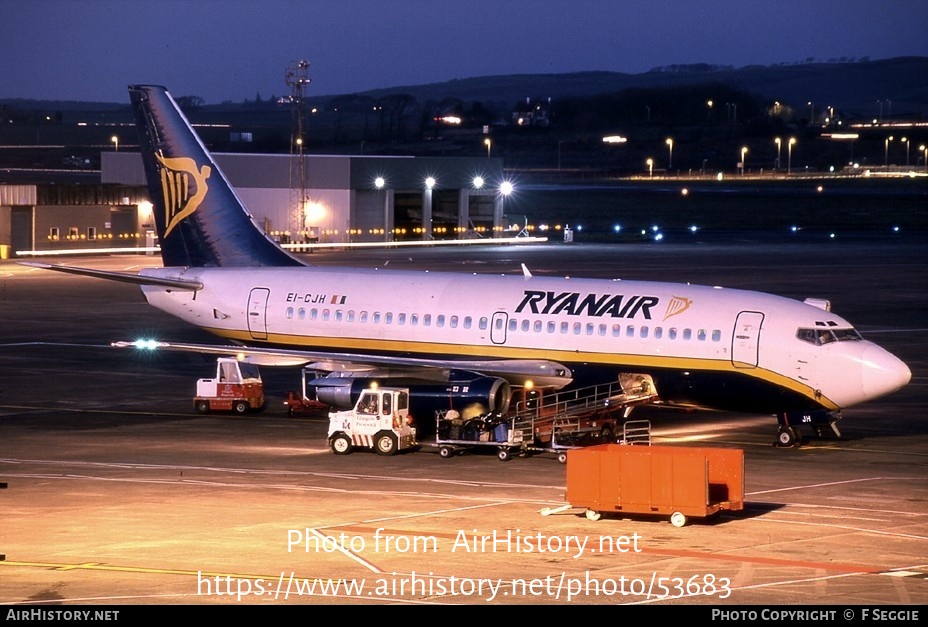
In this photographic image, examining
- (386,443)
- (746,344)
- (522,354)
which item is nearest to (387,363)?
(386,443)

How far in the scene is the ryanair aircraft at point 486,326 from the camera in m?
35.5

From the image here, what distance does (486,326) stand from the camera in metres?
38.3

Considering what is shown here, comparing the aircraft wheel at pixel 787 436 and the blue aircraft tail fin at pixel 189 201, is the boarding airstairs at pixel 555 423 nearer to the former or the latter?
the aircraft wheel at pixel 787 436

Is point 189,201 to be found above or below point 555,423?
above

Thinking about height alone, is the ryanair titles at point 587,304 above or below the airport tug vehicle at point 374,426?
above

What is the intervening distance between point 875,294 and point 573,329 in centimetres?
4721

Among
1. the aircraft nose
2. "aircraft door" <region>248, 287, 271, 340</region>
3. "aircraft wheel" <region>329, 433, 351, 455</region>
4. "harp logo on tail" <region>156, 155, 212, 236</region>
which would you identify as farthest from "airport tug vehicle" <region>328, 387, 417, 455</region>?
"harp logo on tail" <region>156, 155, 212, 236</region>

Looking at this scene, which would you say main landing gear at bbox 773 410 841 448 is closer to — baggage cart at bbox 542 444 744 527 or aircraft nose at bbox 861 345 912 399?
aircraft nose at bbox 861 345 912 399

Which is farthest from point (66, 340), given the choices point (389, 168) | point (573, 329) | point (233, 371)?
point (389, 168)

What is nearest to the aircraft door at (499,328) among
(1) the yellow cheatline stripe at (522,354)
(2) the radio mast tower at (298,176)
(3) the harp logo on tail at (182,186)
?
(1) the yellow cheatline stripe at (522,354)

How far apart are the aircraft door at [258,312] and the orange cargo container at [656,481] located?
1585 cm

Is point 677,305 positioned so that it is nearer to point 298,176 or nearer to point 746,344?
point 746,344

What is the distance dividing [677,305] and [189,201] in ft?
53.1

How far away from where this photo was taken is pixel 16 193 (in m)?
102
